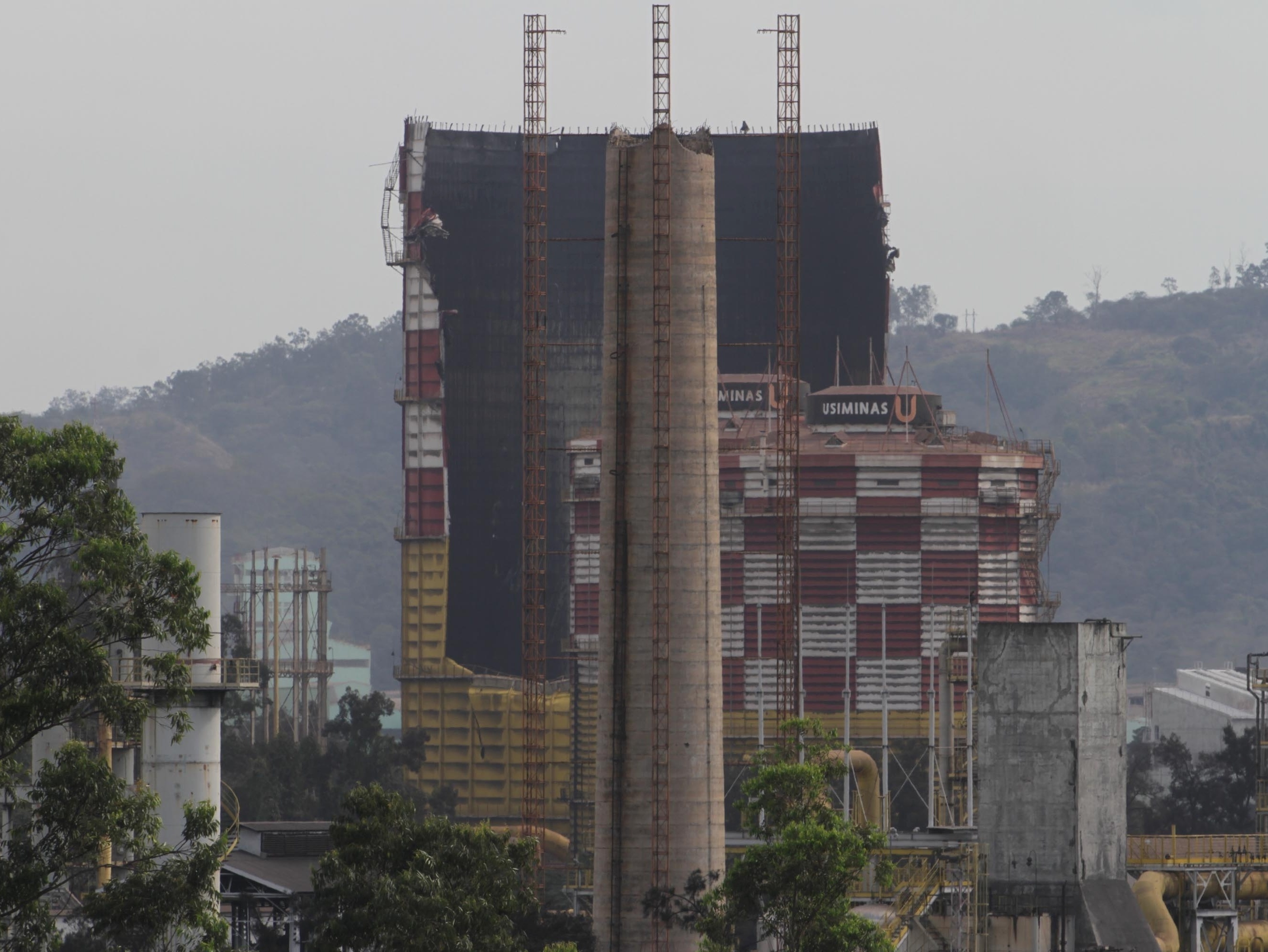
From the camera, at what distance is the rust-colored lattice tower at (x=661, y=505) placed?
107 metres

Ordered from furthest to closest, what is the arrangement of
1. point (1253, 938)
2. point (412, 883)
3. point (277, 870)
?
point (1253, 938), point (277, 870), point (412, 883)

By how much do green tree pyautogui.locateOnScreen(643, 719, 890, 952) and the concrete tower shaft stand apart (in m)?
21.5

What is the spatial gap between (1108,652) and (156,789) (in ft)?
134

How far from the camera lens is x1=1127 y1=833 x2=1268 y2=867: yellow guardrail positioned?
113m

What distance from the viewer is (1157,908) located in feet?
355

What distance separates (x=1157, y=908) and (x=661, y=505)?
27320 millimetres

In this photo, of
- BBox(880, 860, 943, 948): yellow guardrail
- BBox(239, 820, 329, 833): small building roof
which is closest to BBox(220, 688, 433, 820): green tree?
BBox(239, 820, 329, 833): small building roof

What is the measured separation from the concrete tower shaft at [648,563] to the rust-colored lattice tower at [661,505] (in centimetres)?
22

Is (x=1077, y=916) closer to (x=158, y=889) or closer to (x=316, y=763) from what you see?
(x=158, y=889)

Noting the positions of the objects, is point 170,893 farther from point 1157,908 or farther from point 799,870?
point 1157,908

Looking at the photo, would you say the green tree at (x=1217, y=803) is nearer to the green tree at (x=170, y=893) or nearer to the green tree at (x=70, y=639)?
Answer: the green tree at (x=170, y=893)

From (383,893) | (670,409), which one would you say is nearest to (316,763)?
(670,409)

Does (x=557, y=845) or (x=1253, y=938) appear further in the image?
(x=557, y=845)

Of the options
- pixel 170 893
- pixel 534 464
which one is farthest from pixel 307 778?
pixel 170 893
